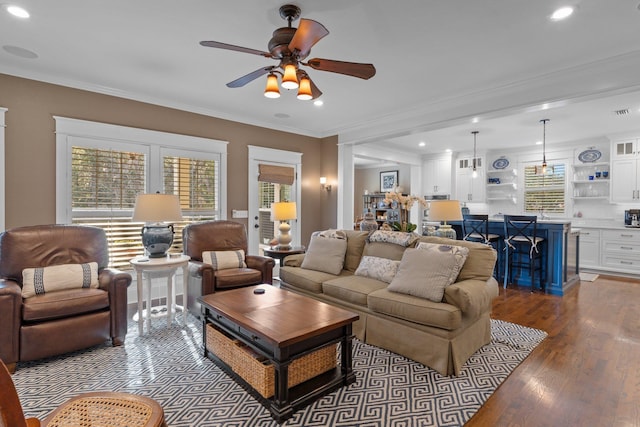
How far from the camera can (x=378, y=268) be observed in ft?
11.3

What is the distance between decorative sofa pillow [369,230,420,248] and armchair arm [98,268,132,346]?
251 cm

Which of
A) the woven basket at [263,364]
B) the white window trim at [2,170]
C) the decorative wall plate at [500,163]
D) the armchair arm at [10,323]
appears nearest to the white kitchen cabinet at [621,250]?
the decorative wall plate at [500,163]

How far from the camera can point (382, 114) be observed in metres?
5.08

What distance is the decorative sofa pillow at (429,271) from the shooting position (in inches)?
106

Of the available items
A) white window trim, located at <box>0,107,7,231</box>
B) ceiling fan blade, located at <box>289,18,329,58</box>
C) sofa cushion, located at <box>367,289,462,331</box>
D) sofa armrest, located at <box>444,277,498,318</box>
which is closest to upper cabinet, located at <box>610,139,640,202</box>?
sofa armrest, located at <box>444,277,498,318</box>

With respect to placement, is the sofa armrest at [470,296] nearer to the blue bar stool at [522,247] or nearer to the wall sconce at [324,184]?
the blue bar stool at [522,247]

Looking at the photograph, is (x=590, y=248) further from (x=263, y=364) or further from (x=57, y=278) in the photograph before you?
(x=57, y=278)

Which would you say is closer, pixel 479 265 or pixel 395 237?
pixel 479 265

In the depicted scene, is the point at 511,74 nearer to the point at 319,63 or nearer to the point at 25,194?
the point at 319,63

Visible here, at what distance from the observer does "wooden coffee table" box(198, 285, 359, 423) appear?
200 centimetres

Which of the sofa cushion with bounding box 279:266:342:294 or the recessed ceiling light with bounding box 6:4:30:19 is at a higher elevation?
the recessed ceiling light with bounding box 6:4:30:19

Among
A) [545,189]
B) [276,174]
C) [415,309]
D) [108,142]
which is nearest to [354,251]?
[415,309]

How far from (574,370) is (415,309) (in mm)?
1309

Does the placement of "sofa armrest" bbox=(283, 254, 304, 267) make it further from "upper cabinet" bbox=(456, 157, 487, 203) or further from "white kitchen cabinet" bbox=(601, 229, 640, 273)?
"white kitchen cabinet" bbox=(601, 229, 640, 273)
